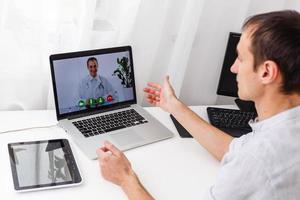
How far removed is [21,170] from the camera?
1067mm

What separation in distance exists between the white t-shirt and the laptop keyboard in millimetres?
535

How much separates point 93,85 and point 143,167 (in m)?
0.35

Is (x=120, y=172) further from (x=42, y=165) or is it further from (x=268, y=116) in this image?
(x=268, y=116)

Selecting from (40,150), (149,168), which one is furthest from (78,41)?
(149,168)

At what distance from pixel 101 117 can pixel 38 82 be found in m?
0.25

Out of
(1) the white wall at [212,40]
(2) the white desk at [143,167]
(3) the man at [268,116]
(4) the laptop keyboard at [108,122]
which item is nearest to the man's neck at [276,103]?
(3) the man at [268,116]

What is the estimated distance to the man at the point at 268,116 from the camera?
802mm

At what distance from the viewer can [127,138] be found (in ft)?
4.16

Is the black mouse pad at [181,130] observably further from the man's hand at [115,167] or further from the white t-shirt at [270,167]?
the white t-shirt at [270,167]

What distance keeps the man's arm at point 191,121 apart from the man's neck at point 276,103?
308mm

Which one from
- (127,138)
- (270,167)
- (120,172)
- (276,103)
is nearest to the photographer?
(270,167)

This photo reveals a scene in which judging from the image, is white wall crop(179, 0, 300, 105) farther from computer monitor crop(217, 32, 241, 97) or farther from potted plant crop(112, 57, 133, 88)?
potted plant crop(112, 57, 133, 88)

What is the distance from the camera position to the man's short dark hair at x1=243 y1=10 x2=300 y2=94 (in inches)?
32.9

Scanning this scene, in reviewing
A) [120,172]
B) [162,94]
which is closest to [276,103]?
[120,172]
